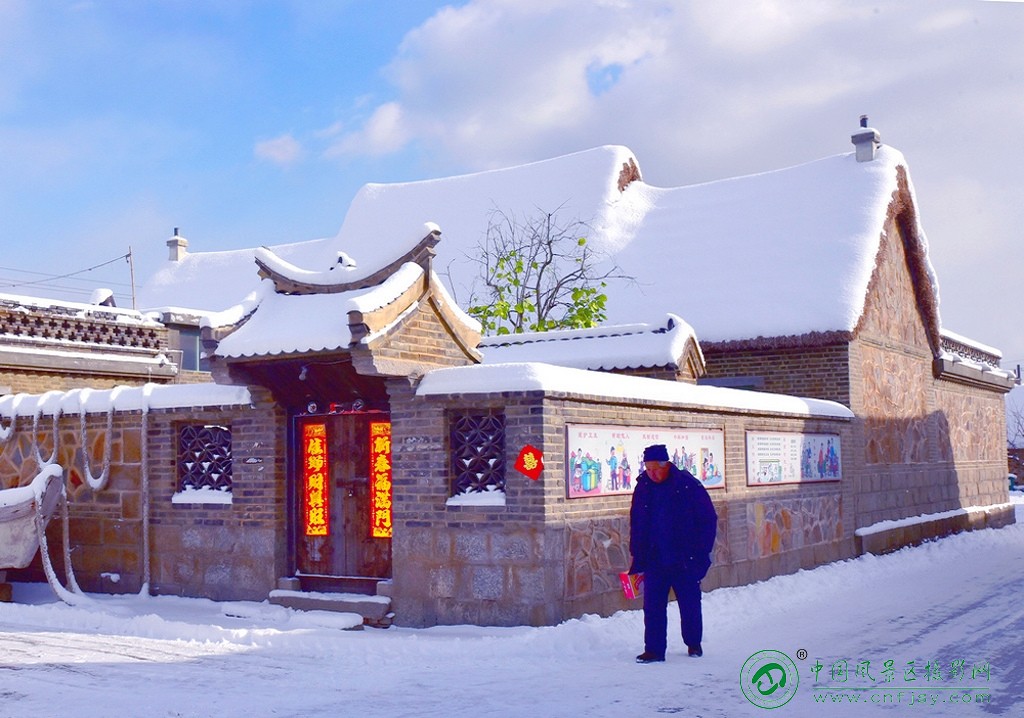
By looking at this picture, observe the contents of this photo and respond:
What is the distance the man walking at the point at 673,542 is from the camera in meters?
8.79

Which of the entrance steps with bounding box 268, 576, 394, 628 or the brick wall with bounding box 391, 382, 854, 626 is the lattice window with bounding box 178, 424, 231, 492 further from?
the brick wall with bounding box 391, 382, 854, 626

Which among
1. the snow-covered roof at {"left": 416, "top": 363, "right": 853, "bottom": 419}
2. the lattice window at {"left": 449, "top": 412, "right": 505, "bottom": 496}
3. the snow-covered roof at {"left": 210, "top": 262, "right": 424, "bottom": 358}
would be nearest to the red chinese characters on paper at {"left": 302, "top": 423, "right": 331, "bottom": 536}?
the snow-covered roof at {"left": 210, "top": 262, "right": 424, "bottom": 358}

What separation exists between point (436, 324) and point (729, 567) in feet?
14.9

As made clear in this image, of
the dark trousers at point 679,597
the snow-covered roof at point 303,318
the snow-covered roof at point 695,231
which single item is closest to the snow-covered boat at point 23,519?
the snow-covered roof at point 303,318

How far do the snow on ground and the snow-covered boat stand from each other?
611 mm

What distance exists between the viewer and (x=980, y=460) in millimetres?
25562

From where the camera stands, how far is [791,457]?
14.9m

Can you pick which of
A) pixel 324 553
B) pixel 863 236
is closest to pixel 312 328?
pixel 324 553

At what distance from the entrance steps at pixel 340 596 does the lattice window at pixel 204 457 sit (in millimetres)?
1438

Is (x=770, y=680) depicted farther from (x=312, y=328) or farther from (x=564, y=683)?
(x=312, y=328)

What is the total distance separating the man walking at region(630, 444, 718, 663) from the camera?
28.8ft

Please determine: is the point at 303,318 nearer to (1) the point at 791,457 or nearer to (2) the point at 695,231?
(1) the point at 791,457

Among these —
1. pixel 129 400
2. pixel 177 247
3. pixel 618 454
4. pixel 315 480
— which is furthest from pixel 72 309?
pixel 177 247

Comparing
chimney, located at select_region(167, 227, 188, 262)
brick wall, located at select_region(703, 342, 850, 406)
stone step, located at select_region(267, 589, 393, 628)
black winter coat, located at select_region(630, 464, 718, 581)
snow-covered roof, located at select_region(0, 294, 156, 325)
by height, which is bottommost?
stone step, located at select_region(267, 589, 393, 628)
